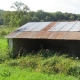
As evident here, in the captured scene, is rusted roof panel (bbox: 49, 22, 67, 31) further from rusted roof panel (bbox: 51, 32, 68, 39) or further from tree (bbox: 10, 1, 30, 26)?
tree (bbox: 10, 1, 30, 26)

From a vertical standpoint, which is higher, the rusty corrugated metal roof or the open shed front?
the rusty corrugated metal roof

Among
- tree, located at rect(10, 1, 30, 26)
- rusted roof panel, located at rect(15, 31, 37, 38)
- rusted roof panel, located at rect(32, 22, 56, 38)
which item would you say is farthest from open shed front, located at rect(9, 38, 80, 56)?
tree, located at rect(10, 1, 30, 26)

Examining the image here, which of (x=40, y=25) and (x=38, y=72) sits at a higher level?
(x=40, y=25)

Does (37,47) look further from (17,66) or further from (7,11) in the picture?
(7,11)

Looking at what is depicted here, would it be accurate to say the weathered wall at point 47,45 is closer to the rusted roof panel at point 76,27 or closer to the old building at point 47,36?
the old building at point 47,36

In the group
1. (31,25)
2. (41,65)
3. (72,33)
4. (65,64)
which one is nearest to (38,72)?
(41,65)

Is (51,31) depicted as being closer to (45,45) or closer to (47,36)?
(47,36)

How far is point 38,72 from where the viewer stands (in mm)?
9695

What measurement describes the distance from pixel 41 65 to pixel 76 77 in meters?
2.05

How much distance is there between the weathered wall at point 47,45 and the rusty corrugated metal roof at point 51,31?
0.77m

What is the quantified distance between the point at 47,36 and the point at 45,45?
2.37 metres

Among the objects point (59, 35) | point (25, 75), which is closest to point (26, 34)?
point (59, 35)

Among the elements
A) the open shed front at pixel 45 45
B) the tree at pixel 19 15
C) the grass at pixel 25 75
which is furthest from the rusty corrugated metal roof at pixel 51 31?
the tree at pixel 19 15

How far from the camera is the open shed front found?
42.6 feet
